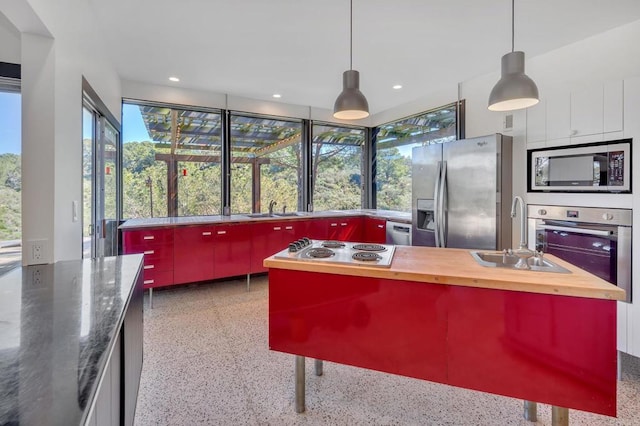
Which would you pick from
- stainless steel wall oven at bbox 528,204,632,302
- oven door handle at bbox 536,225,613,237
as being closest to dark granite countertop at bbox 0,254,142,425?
stainless steel wall oven at bbox 528,204,632,302

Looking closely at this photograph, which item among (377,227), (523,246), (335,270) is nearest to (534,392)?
(523,246)

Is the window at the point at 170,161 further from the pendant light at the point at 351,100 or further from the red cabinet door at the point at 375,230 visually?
the pendant light at the point at 351,100

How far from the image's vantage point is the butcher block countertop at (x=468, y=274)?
1.36m

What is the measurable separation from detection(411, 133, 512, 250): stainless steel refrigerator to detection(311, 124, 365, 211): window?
194 centimetres

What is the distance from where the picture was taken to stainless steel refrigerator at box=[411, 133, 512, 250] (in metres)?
3.32

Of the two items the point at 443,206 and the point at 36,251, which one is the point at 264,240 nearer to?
the point at 443,206

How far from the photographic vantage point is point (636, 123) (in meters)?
2.29

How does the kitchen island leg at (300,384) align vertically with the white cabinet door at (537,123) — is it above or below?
below

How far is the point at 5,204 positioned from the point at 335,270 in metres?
1.98

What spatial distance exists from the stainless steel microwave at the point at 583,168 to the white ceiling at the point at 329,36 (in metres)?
1.05

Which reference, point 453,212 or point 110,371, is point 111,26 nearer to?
point 110,371

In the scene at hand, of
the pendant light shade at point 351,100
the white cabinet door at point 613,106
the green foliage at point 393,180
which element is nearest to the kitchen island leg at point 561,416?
the pendant light shade at point 351,100

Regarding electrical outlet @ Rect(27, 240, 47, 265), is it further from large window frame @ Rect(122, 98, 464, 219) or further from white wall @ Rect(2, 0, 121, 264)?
large window frame @ Rect(122, 98, 464, 219)

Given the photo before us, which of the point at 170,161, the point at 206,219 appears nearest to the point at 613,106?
the point at 206,219
